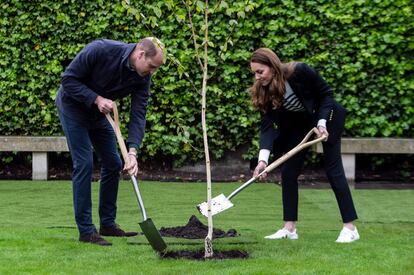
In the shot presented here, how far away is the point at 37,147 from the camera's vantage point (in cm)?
954

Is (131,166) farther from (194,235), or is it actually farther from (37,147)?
(37,147)

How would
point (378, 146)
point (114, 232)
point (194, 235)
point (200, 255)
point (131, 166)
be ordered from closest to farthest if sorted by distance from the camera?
point (200, 255), point (131, 166), point (194, 235), point (114, 232), point (378, 146)

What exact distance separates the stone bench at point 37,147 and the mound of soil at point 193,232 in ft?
12.4

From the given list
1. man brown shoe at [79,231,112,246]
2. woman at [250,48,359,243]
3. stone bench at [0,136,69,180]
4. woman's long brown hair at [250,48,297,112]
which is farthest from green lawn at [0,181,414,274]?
woman's long brown hair at [250,48,297,112]

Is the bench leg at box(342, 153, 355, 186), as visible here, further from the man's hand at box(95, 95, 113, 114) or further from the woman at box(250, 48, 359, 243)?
the man's hand at box(95, 95, 113, 114)

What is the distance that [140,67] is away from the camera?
212 inches

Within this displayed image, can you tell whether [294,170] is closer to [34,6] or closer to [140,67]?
[140,67]

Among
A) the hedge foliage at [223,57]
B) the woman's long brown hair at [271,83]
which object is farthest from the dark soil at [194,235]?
the hedge foliage at [223,57]

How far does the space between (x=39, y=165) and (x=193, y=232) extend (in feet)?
13.7

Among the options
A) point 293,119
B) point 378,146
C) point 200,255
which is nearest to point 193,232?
point 200,255

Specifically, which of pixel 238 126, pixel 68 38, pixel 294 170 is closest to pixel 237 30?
pixel 238 126

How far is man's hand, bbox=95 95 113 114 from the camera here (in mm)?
5371

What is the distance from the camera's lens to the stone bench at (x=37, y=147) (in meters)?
9.49

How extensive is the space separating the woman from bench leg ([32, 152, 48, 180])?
4336mm
